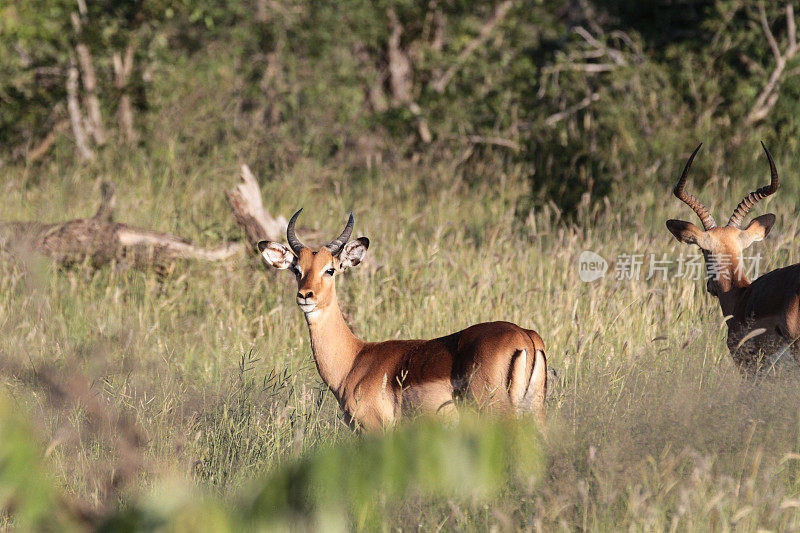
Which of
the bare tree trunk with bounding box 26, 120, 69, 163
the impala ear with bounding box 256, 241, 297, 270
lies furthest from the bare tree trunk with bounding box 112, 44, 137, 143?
the impala ear with bounding box 256, 241, 297, 270

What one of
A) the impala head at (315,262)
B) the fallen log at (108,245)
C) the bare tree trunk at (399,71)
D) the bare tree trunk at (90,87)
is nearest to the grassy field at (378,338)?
the fallen log at (108,245)

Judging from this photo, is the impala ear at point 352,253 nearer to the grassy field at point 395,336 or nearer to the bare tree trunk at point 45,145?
the grassy field at point 395,336

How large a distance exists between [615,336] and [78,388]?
120 inches

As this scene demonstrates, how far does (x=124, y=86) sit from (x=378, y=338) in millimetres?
6546

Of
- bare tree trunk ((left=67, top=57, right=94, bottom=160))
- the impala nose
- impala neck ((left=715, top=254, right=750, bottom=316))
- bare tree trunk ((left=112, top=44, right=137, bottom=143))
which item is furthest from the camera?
bare tree trunk ((left=112, top=44, right=137, bottom=143))

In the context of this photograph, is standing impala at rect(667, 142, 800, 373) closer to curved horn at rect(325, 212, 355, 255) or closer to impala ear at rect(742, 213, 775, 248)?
impala ear at rect(742, 213, 775, 248)

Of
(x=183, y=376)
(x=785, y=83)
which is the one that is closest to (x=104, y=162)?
(x=183, y=376)

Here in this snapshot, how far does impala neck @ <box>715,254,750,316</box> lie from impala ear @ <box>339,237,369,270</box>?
2.10m

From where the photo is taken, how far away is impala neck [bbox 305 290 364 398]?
4414 mm

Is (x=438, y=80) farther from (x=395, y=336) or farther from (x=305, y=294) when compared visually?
(x=305, y=294)

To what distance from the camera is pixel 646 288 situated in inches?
238

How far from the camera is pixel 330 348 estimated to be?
4449 millimetres

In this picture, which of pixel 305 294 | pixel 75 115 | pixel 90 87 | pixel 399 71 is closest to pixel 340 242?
→ pixel 305 294

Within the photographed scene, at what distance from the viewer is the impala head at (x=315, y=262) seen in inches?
171
